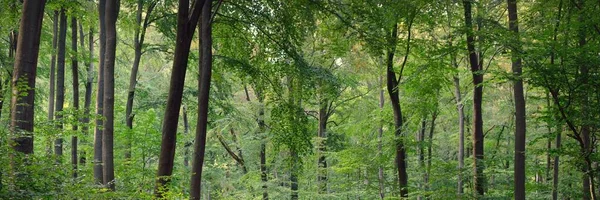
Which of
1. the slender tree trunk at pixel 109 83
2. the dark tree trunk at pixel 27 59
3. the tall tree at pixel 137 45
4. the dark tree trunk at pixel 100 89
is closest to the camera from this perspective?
the dark tree trunk at pixel 27 59

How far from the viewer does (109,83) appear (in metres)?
10.5

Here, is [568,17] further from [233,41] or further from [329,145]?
[329,145]

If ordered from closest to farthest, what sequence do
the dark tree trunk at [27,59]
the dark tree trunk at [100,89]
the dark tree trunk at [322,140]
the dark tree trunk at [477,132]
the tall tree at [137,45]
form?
the dark tree trunk at [27,59], the dark tree trunk at [100,89], the tall tree at [137,45], the dark tree trunk at [477,132], the dark tree trunk at [322,140]

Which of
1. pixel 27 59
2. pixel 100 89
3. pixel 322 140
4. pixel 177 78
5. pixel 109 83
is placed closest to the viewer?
pixel 27 59

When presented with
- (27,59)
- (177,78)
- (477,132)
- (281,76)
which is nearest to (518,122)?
(477,132)

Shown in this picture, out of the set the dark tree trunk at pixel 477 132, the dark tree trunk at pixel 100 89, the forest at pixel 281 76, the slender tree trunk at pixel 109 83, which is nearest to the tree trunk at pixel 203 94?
the forest at pixel 281 76

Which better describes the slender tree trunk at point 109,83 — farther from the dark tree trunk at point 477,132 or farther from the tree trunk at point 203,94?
the dark tree trunk at point 477,132

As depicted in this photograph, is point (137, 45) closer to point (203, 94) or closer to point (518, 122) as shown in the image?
point (203, 94)

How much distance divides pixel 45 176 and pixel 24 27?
2.72m

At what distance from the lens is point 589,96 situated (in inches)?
384

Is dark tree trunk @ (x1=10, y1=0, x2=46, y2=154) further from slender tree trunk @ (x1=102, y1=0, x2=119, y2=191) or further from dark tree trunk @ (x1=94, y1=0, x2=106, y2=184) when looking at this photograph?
dark tree trunk @ (x1=94, y1=0, x2=106, y2=184)

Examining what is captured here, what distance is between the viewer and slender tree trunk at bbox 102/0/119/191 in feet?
33.5

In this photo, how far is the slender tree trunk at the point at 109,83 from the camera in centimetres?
1020

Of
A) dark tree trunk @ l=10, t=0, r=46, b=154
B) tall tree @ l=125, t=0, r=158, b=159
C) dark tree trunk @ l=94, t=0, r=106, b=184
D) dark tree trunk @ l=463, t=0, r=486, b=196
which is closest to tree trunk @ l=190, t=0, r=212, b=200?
dark tree trunk @ l=94, t=0, r=106, b=184
